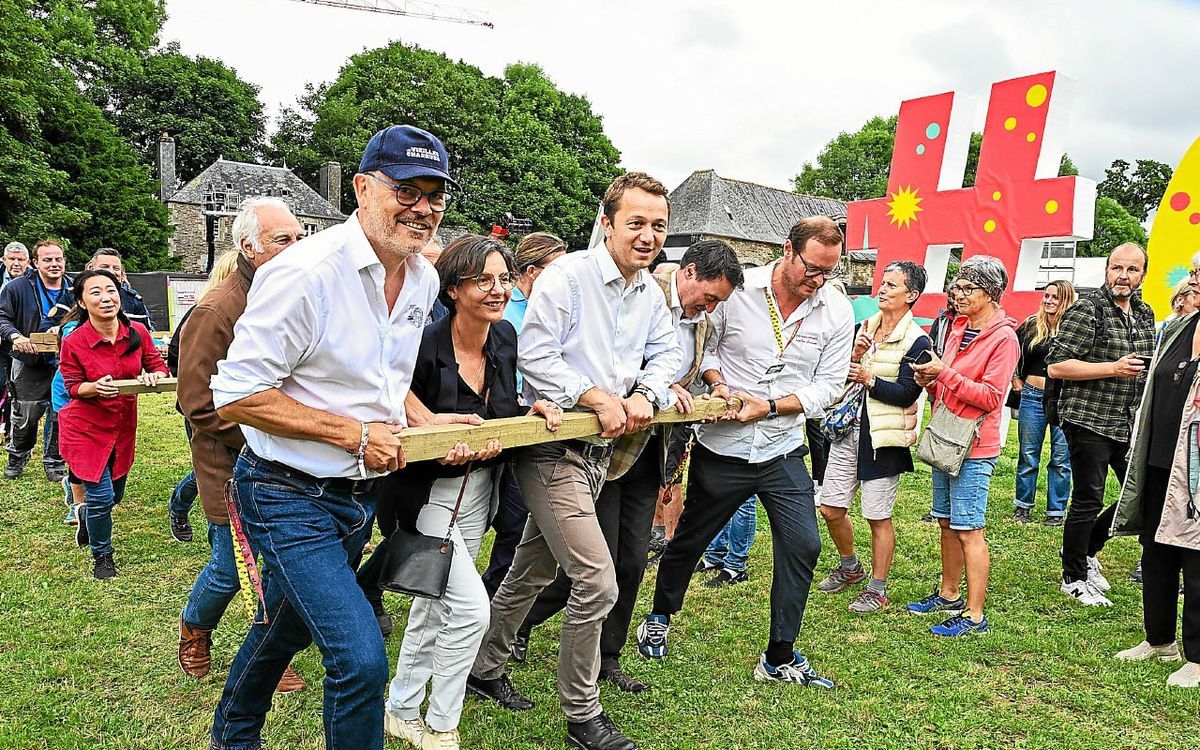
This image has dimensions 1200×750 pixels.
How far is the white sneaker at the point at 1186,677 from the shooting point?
4.32 meters

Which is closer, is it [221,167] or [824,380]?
[824,380]

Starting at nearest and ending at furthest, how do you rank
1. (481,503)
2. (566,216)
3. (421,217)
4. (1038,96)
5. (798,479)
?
(421,217) < (481,503) < (798,479) < (1038,96) < (566,216)

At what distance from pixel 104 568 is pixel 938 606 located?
5652 mm

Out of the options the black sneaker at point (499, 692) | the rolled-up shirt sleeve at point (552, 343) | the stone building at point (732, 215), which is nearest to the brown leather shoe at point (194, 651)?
the black sneaker at point (499, 692)

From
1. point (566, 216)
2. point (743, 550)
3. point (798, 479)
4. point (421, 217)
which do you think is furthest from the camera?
point (566, 216)

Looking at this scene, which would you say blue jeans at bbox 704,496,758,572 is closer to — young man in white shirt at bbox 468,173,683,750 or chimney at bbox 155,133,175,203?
young man in white shirt at bbox 468,173,683,750

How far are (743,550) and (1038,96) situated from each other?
847 centimetres

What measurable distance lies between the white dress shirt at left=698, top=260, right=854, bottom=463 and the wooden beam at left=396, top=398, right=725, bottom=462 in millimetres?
605

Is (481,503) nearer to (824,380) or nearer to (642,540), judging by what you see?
(642,540)

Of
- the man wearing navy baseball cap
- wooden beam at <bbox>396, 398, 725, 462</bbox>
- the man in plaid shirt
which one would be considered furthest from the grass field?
wooden beam at <bbox>396, 398, 725, 462</bbox>

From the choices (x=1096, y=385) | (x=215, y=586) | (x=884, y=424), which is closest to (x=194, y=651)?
(x=215, y=586)

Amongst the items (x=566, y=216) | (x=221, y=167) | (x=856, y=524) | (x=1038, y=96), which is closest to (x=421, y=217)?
(x=856, y=524)

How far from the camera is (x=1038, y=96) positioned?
1083 cm

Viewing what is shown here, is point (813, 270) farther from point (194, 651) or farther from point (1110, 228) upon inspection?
point (1110, 228)
